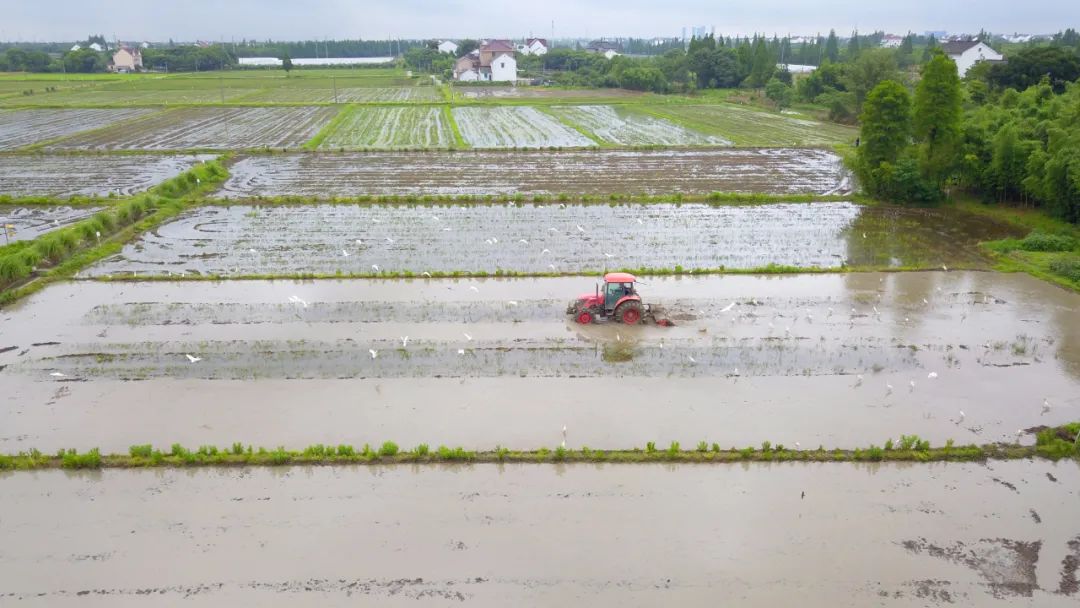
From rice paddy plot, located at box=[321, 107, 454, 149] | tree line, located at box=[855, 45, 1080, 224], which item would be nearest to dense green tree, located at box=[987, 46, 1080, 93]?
tree line, located at box=[855, 45, 1080, 224]

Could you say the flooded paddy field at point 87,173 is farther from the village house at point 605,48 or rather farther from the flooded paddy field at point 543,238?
the village house at point 605,48

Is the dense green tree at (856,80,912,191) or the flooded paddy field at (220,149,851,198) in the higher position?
the dense green tree at (856,80,912,191)

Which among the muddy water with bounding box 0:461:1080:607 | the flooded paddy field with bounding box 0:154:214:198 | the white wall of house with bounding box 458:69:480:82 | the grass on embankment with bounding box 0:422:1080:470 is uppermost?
the white wall of house with bounding box 458:69:480:82

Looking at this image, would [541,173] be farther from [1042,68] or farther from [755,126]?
[1042,68]

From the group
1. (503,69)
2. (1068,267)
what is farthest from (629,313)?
(503,69)

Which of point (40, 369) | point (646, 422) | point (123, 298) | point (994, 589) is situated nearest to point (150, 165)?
point (123, 298)

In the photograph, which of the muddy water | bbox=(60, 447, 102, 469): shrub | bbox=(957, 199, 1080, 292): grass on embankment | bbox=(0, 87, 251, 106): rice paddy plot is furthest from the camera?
bbox=(0, 87, 251, 106): rice paddy plot

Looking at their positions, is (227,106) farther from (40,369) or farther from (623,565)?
(623,565)

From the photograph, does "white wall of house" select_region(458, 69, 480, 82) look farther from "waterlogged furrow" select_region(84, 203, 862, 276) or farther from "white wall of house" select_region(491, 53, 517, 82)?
"waterlogged furrow" select_region(84, 203, 862, 276)
